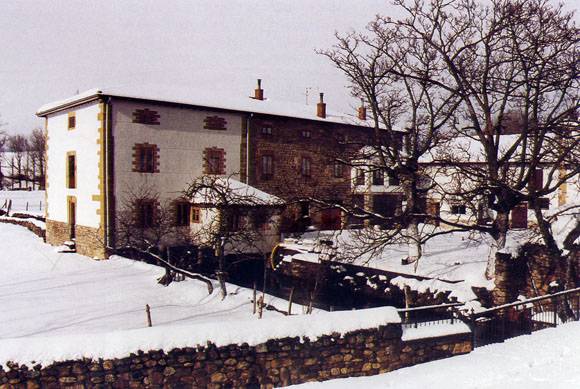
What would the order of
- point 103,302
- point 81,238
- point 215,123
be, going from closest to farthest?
point 103,302 → point 81,238 → point 215,123

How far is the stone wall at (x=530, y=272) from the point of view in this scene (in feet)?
51.5

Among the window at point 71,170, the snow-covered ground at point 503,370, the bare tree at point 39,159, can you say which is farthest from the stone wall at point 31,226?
the bare tree at point 39,159

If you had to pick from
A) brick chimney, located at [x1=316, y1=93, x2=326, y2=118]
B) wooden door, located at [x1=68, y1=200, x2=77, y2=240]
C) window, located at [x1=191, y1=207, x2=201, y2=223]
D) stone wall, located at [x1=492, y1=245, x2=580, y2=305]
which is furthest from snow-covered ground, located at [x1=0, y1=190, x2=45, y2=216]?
stone wall, located at [x1=492, y1=245, x2=580, y2=305]

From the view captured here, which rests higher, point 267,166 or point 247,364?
point 267,166

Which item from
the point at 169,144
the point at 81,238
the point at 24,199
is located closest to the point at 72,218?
the point at 81,238

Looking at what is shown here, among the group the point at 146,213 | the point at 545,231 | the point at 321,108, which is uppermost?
the point at 321,108

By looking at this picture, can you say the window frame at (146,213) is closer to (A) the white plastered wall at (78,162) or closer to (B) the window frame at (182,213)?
(B) the window frame at (182,213)

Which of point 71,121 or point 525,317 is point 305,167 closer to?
point 71,121

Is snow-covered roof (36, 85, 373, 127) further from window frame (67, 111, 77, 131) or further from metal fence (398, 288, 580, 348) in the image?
metal fence (398, 288, 580, 348)

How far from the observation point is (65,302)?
15.0 metres

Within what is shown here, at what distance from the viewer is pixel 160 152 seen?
25.0m

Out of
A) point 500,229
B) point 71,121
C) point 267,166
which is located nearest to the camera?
point 500,229

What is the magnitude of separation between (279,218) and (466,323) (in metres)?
16.2

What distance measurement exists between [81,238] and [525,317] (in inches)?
820
